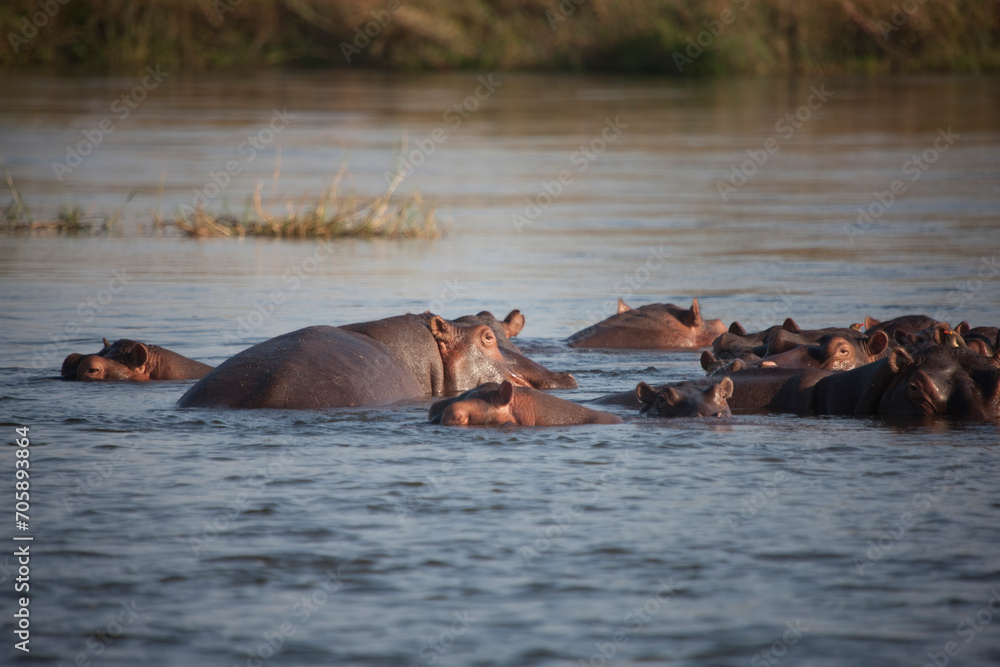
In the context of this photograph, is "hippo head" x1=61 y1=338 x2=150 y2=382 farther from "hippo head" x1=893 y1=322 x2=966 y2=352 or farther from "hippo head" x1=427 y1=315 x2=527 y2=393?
"hippo head" x1=893 y1=322 x2=966 y2=352

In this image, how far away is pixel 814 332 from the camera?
30.0 ft

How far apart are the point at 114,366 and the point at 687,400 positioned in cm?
342

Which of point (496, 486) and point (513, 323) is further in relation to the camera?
point (513, 323)

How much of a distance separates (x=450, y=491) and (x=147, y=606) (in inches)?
63.0

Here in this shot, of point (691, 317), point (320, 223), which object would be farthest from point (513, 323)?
point (320, 223)

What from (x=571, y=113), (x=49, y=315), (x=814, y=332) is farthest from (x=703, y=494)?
(x=571, y=113)

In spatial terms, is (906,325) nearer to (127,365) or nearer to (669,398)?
(669,398)

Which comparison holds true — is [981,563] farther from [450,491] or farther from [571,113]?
[571,113]

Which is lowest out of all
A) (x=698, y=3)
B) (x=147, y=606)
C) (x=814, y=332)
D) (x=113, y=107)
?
(x=147, y=606)
